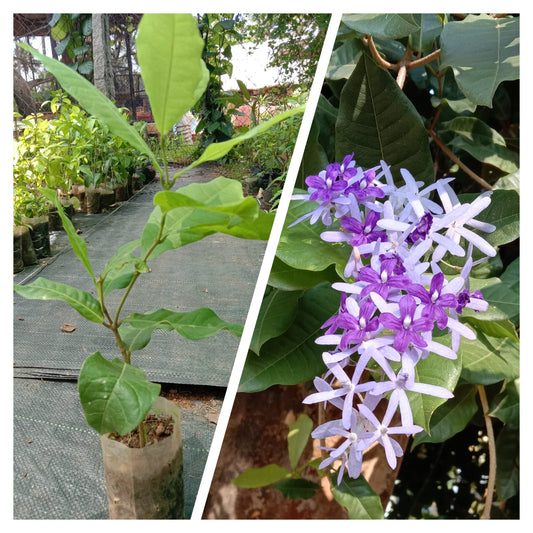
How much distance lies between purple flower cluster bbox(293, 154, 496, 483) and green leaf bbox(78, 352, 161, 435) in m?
0.20

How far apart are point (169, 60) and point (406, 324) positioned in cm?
24

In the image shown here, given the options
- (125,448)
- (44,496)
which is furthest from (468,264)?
(44,496)

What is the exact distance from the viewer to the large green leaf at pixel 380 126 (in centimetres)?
42

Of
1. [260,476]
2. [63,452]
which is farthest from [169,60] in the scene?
[63,452]

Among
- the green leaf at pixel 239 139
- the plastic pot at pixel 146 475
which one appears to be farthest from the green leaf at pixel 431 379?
the plastic pot at pixel 146 475

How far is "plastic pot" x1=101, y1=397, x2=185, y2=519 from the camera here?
2.13ft

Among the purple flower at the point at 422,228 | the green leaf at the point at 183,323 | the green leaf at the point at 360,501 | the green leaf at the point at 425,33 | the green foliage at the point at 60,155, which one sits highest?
the green leaf at the point at 425,33

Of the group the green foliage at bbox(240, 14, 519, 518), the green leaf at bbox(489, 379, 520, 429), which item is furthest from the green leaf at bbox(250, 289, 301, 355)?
the green leaf at bbox(489, 379, 520, 429)

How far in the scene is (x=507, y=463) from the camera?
0.56m

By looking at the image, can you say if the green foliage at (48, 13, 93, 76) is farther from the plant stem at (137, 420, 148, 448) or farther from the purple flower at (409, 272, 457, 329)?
the purple flower at (409, 272, 457, 329)

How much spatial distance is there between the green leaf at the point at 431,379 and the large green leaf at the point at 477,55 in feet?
0.81

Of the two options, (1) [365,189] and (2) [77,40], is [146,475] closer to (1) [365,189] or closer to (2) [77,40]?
(1) [365,189]

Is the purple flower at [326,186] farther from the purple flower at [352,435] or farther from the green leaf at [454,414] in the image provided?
the green leaf at [454,414]

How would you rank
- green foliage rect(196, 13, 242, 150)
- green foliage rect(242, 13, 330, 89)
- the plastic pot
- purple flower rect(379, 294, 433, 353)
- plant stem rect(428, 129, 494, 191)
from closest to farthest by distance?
purple flower rect(379, 294, 433, 353) < plant stem rect(428, 129, 494, 191) < the plastic pot < green foliage rect(242, 13, 330, 89) < green foliage rect(196, 13, 242, 150)
